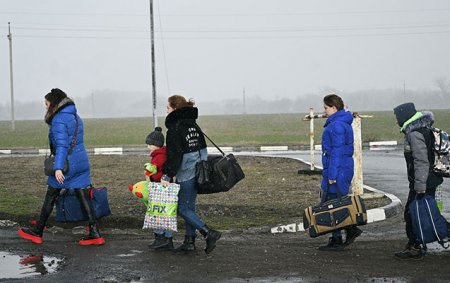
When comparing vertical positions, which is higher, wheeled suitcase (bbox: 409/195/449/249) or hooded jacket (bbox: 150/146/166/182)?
hooded jacket (bbox: 150/146/166/182)

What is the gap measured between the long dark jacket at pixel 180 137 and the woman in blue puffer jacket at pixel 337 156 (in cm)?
141

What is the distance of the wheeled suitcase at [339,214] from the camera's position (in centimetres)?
895

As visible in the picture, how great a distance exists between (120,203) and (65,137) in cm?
391

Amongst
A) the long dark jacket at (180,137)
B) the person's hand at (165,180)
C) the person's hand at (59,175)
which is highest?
the long dark jacket at (180,137)

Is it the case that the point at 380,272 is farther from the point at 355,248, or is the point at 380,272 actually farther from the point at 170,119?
the point at 170,119

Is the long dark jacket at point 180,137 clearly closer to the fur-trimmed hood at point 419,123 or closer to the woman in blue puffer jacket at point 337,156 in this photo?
the woman in blue puffer jacket at point 337,156

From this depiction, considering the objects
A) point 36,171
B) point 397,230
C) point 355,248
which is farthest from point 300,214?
point 36,171

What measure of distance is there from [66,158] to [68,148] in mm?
142

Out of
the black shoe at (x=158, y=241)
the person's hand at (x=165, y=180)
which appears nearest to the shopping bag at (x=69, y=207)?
the black shoe at (x=158, y=241)

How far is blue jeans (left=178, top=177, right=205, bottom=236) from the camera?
8.92 m

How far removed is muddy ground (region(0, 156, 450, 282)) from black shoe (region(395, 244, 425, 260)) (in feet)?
0.29

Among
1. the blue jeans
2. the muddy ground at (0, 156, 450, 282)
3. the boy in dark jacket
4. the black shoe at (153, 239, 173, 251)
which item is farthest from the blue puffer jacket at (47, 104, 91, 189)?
the boy in dark jacket

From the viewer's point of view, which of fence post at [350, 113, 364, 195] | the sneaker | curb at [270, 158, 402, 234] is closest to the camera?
the sneaker

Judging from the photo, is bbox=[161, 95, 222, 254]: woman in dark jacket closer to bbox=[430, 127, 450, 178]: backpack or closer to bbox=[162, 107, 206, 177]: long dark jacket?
bbox=[162, 107, 206, 177]: long dark jacket
